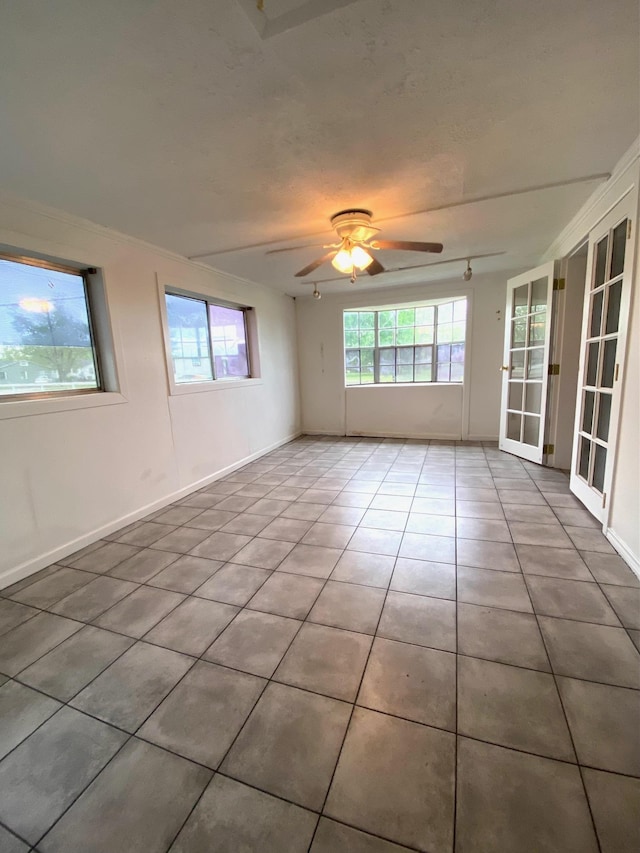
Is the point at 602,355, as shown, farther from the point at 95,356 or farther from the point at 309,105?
the point at 95,356

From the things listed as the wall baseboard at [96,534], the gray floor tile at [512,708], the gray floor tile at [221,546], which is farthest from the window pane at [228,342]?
the gray floor tile at [512,708]

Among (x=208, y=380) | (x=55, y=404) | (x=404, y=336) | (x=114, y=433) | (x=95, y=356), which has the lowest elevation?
(x=114, y=433)

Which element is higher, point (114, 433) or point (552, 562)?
point (114, 433)

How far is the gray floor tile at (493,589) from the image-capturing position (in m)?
1.77

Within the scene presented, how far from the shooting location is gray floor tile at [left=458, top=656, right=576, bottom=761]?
1.14 meters

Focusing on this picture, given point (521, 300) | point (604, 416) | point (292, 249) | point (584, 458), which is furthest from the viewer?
point (521, 300)

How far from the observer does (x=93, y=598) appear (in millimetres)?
1962

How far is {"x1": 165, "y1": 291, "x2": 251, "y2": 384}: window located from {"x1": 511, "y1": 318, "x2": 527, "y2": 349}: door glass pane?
3381 millimetres

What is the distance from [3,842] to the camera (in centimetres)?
95

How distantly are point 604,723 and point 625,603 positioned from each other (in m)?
0.79

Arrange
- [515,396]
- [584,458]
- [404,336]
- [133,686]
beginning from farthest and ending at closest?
[404,336], [515,396], [584,458], [133,686]

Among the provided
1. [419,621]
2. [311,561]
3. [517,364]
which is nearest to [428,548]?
[419,621]

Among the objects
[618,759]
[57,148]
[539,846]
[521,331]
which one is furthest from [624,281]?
[57,148]

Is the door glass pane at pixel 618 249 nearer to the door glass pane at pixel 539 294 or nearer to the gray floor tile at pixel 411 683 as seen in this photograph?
the door glass pane at pixel 539 294
